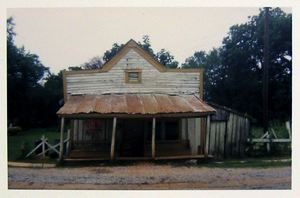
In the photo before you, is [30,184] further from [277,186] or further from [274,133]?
[274,133]

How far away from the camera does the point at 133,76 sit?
11156mm

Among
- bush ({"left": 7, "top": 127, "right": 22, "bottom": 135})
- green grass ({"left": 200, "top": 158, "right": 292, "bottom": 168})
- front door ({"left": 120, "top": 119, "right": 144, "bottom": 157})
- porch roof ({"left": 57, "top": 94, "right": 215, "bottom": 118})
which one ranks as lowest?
green grass ({"left": 200, "top": 158, "right": 292, "bottom": 168})

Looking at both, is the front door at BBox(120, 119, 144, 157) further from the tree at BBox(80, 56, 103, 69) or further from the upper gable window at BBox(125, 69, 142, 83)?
the tree at BBox(80, 56, 103, 69)

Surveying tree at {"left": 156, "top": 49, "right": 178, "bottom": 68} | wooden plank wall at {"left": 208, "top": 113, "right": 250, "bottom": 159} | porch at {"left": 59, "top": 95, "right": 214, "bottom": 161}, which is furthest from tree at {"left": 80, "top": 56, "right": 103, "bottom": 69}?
wooden plank wall at {"left": 208, "top": 113, "right": 250, "bottom": 159}

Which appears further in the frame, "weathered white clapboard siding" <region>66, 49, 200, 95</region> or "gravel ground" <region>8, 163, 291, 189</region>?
"weathered white clapboard siding" <region>66, 49, 200, 95</region>

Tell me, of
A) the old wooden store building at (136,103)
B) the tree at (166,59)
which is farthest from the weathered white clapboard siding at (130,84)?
the tree at (166,59)

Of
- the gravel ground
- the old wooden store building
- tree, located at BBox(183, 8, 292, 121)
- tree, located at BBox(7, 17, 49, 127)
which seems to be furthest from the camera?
the old wooden store building

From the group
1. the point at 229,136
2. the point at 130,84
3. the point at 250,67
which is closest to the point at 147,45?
the point at 130,84

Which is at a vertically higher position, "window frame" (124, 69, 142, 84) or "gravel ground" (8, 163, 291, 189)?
"window frame" (124, 69, 142, 84)

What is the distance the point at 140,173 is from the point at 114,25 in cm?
314

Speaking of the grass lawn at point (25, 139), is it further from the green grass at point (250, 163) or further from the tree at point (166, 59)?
the green grass at point (250, 163)

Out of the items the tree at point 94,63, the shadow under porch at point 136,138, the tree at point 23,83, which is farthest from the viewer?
the shadow under porch at point 136,138

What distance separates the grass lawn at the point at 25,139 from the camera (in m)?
9.24

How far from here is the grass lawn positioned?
364 inches
